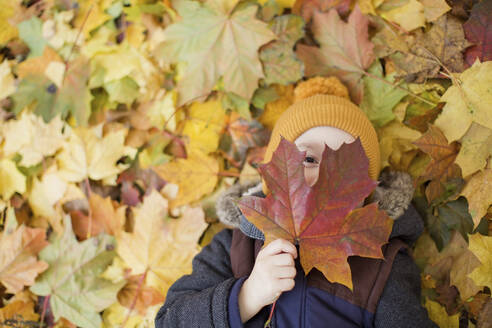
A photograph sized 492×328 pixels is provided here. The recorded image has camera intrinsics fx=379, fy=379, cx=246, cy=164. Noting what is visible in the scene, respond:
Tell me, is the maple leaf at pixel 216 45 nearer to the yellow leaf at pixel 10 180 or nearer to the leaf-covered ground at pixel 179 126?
the leaf-covered ground at pixel 179 126

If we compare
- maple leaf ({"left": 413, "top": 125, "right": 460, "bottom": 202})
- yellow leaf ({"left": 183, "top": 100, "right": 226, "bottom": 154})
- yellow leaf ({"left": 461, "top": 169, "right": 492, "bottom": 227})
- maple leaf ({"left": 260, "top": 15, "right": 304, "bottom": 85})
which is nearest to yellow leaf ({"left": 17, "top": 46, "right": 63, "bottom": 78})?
yellow leaf ({"left": 183, "top": 100, "right": 226, "bottom": 154})

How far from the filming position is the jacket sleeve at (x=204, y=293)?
3.10 feet

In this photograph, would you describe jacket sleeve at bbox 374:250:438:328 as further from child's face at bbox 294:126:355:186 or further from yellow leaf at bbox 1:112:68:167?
yellow leaf at bbox 1:112:68:167

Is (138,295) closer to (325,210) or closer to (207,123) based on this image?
(207,123)

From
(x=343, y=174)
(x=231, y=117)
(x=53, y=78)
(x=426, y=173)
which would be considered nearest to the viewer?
(x=343, y=174)

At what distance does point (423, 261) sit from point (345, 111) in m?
0.56

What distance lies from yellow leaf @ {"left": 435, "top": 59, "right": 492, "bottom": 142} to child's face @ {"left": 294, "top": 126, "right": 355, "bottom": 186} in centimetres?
25

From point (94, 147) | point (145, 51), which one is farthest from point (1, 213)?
point (145, 51)

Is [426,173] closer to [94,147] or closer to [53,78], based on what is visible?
[94,147]

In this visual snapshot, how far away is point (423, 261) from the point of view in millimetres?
1186

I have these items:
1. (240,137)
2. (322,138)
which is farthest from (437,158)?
(240,137)

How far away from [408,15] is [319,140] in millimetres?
496

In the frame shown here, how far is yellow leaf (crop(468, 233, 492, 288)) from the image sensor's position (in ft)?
3.04

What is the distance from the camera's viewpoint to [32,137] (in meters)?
1.48
